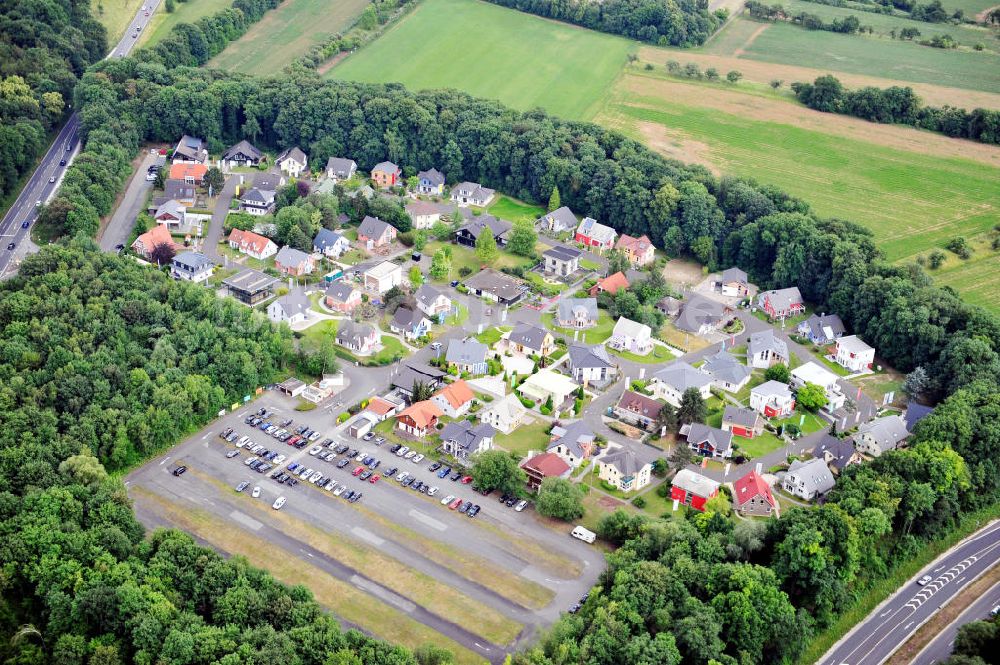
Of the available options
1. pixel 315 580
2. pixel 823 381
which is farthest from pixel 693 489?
pixel 315 580

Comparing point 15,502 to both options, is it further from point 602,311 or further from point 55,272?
point 602,311

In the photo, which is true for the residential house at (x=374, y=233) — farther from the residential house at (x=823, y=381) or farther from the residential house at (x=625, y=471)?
the residential house at (x=823, y=381)

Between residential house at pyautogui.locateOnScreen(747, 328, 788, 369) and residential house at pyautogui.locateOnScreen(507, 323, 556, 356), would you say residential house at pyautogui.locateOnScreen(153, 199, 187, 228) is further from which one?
residential house at pyautogui.locateOnScreen(747, 328, 788, 369)

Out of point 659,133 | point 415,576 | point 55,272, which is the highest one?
point 659,133

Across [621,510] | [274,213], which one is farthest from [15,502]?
[274,213]

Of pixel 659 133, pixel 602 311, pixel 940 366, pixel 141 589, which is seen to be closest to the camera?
pixel 141 589
